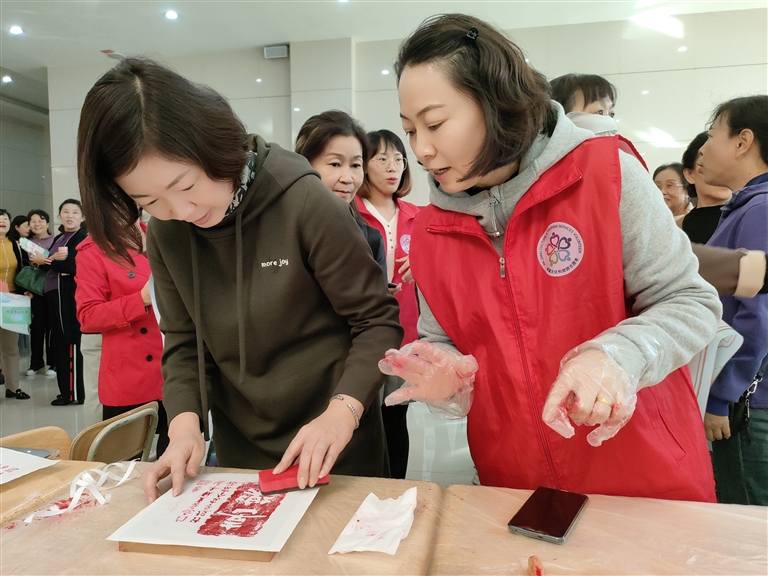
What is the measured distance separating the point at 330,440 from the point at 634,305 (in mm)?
568

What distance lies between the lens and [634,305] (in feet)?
2.84

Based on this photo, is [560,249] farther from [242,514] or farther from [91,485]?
[91,485]

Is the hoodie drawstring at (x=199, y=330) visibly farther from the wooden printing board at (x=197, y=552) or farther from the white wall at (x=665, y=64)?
the white wall at (x=665, y=64)

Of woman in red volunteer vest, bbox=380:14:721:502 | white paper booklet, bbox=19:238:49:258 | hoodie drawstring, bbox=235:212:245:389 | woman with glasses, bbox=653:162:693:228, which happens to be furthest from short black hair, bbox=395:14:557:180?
white paper booklet, bbox=19:238:49:258

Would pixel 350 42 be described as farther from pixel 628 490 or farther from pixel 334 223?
pixel 628 490

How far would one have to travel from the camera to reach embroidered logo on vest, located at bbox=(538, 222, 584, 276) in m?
0.84

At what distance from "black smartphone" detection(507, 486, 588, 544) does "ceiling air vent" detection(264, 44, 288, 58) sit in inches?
213

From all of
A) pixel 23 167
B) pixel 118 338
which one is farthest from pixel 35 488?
pixel 23 167

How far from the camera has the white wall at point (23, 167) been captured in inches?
288

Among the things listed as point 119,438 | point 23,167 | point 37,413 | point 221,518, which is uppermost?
point 23,167

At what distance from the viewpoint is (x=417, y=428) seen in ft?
10.5

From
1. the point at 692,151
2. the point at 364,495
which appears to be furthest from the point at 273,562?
the point at 692,151

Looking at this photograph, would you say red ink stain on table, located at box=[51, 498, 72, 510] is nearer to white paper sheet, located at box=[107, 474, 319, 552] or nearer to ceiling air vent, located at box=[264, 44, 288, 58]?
white paper sheet, located at box=[107, 474, 319, 552]

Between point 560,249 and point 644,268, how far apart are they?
0.43ft
